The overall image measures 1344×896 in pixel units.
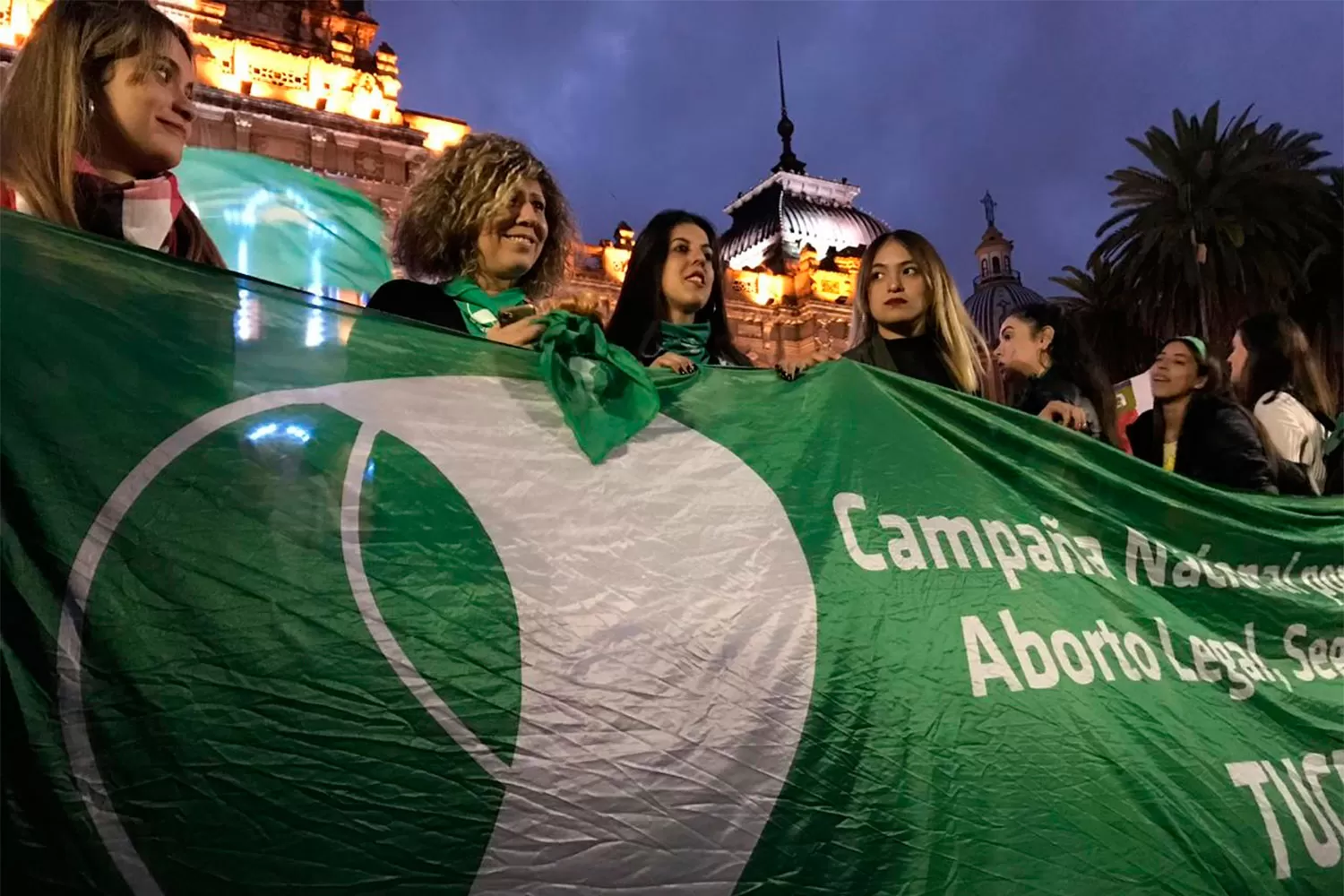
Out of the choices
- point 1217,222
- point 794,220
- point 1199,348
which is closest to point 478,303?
point 1199,348

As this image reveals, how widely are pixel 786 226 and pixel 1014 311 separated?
39.4 metres

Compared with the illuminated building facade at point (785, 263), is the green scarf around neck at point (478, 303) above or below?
below

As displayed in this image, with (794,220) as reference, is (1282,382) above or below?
below

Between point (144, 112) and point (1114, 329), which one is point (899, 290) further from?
point (1114, 329)

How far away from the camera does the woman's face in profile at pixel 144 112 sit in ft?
7.70

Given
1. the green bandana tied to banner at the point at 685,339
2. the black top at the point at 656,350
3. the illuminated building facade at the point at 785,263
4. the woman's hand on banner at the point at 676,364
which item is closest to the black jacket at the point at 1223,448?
the black top at the point at 656,350

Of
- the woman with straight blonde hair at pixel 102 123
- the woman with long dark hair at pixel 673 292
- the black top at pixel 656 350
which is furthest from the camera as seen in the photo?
the woman with long dark hair at pixel 673 292

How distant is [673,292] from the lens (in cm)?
349

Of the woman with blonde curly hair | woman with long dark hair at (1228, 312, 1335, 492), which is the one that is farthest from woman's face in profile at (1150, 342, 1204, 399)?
the woman with blonde curly hair

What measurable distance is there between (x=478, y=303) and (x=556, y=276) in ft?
1.48

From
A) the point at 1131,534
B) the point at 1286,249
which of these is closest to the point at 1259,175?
the point at 1286,249

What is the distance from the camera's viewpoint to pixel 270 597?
195 centimetres

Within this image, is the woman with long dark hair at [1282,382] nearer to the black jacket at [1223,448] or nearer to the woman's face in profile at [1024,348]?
the black jacket at [1223,448]

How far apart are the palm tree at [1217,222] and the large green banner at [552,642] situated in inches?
845
